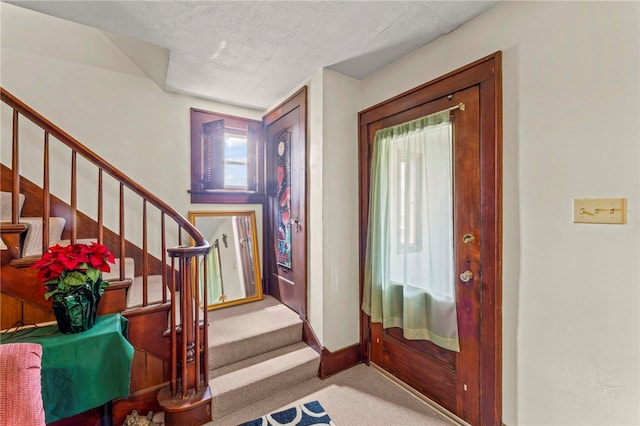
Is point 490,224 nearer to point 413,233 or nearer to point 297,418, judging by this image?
point 413,233

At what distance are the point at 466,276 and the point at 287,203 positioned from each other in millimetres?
1758

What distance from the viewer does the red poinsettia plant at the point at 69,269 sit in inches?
53.6

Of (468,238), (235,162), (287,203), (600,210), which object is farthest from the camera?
(235,162)

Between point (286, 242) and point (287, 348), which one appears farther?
point (286, 242)

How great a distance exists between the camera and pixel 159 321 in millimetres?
1793

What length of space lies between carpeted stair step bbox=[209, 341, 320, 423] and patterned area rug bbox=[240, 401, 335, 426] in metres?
0.18

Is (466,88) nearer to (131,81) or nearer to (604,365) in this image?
(604,365)

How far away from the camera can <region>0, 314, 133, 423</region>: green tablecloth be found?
4.25 feet

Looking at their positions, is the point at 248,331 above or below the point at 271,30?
below

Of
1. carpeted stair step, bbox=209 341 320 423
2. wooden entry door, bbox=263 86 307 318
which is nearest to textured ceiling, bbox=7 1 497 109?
wooden entry door, bbox=263 86 307 318

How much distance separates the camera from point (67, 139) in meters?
1.57

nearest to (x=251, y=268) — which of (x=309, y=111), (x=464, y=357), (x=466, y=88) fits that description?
(x=309, y=111)

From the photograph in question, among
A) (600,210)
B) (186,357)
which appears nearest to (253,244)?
(186,357)

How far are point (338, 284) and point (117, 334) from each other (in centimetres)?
154
